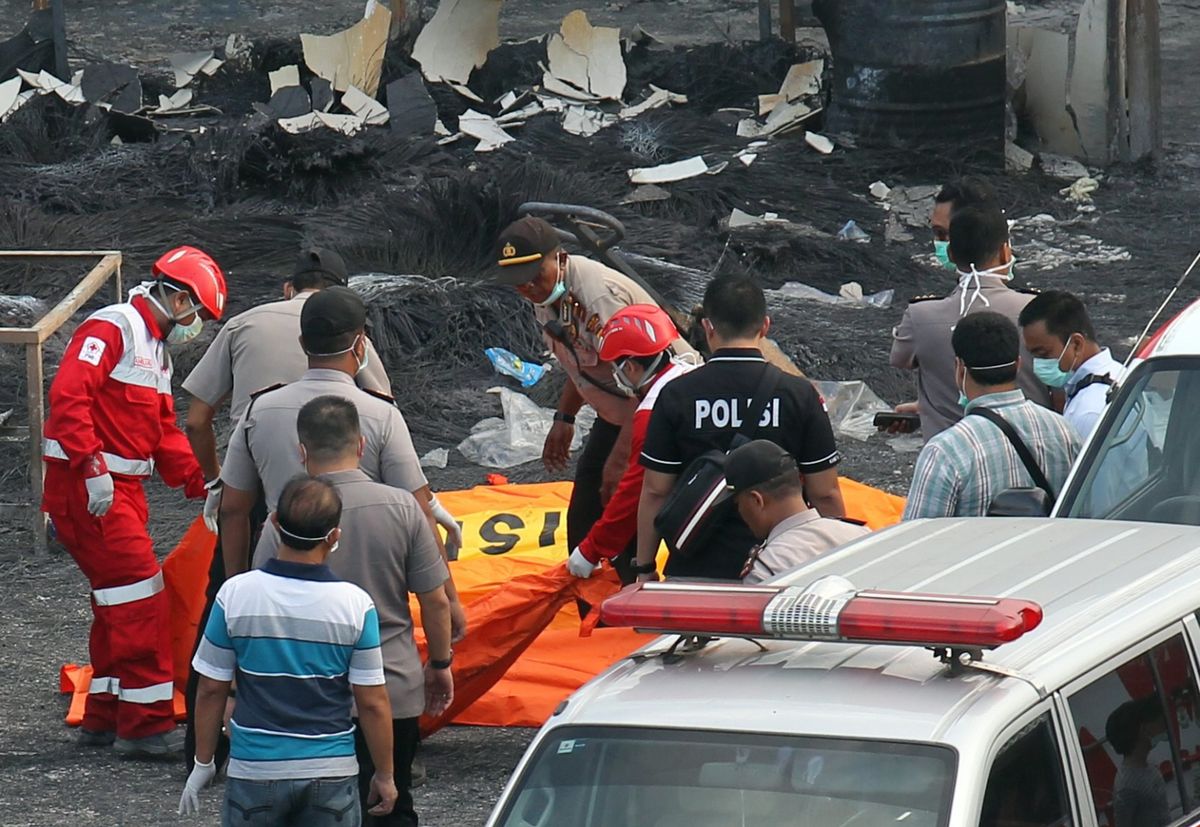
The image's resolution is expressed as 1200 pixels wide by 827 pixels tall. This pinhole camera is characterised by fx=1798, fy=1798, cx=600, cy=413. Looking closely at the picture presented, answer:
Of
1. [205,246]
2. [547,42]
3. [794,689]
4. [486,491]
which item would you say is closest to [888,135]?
Answer: [547,42]

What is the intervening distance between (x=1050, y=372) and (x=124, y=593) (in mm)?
3204

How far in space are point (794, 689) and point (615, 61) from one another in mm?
13651

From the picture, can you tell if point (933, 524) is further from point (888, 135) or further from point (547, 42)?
point (547, 42)

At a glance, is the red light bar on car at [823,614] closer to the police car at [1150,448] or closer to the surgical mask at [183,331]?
the police car at [1150,448]

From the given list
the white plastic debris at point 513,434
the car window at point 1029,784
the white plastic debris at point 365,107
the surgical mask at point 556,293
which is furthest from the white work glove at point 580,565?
the white plastic debris at point 365,107

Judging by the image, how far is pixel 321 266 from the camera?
6180 millimetres

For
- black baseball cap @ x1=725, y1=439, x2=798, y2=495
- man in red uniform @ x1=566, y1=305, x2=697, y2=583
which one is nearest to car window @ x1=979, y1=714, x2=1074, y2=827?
black baseball cap @ x1=725, y1=439, x2=798, y2=495

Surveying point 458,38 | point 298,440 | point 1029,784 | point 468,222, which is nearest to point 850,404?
point 468,222

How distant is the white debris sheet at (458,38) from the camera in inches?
645

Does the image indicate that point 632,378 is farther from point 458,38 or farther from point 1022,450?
point 458,38

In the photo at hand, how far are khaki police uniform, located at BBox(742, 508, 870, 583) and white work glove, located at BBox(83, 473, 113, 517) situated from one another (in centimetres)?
251

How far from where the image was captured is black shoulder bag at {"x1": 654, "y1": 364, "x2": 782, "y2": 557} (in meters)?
5.10

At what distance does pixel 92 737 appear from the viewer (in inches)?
248

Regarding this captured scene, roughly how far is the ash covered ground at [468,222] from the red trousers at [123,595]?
452 millimetres
